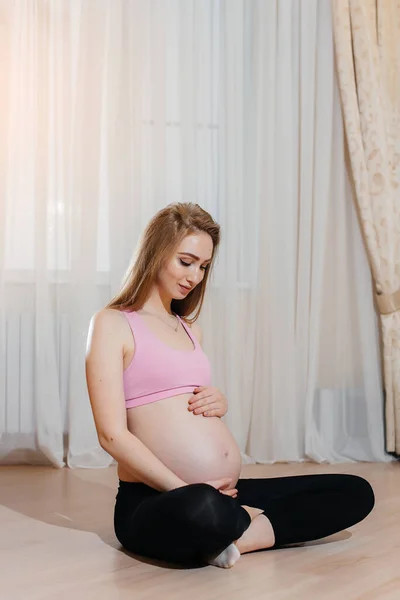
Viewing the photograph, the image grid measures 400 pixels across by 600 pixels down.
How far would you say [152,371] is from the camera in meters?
2.02

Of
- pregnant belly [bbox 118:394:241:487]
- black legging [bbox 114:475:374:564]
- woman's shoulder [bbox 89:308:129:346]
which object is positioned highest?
woman's shoulder [bbox 89:308:129:346]

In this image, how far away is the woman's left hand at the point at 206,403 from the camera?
2033mm

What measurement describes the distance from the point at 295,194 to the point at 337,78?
542 mm

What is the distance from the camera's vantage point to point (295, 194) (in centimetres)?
363

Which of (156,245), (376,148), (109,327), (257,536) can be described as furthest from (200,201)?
(257,536)

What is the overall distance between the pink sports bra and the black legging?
21cm

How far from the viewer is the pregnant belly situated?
1967 mm

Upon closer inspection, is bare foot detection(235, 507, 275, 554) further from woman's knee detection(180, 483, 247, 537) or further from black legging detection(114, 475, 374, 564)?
woman's knee detection(180, 483, 247, 537)

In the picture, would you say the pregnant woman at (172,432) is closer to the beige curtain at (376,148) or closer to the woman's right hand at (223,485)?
the woman's right hand at (223,485)

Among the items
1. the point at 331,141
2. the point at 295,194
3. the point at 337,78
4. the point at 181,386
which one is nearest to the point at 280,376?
the point at 295,194

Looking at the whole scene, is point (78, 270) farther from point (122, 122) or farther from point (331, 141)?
point (331, 141)

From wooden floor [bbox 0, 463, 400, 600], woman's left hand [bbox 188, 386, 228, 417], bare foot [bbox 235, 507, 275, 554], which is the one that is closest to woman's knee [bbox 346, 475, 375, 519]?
wooden floor [bbox 0, 463, 400, 600]

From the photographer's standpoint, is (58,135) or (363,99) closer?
(58,135)

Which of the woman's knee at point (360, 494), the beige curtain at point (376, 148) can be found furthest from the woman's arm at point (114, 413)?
the beige curtain at point (376, 148)
